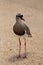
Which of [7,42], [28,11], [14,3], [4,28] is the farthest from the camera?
[14,3]

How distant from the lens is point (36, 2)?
4957 millimetres

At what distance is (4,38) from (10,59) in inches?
21.5

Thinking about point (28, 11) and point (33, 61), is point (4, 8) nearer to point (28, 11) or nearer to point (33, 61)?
point (28, 11)

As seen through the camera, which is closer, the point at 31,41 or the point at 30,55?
the point at 30,55

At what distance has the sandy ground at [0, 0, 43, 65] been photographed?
8.71 feet

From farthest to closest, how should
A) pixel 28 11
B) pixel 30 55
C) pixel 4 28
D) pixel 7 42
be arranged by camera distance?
1. pixel 28 11
2. pixel 4 28
3. pixel 7 42
4. pixel 30 55

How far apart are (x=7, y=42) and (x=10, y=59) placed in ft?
1.35

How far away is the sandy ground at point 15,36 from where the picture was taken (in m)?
2.65

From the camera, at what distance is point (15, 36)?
3.18 meters

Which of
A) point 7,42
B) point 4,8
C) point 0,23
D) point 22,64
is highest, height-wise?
point 4,8

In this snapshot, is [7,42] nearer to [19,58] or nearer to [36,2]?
[19,58]

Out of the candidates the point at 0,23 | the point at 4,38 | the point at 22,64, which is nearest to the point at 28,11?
the point at 0,23

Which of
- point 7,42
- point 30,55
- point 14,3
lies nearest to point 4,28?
point 7,42

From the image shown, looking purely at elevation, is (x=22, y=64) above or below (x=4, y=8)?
below
